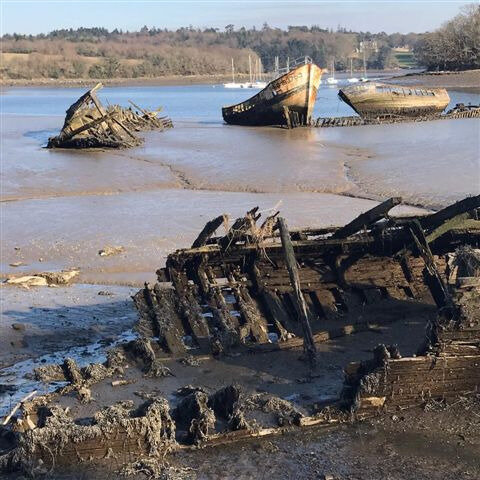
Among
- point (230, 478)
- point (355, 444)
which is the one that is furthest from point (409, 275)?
point (230, 478)

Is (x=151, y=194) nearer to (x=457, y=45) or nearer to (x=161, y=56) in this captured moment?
(x=457, y=45)

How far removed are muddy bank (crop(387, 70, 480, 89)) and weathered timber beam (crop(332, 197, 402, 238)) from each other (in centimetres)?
5757

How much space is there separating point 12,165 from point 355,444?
1982 centimetres

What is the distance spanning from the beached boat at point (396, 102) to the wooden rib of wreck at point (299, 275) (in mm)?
30149

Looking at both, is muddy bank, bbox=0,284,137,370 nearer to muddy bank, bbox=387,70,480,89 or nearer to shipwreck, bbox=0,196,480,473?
shipwreck, bbox=0,196,480,473

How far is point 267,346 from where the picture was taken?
729 cm

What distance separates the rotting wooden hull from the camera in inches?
1359

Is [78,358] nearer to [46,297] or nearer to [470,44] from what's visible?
[46,297]

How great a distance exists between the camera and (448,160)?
21.1 meters

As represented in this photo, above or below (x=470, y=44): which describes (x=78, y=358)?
below

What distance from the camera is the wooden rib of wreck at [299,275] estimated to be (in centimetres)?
779

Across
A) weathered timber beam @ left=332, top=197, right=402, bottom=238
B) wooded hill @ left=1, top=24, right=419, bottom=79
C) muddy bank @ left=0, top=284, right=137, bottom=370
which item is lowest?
muddy bank @ left=0, top=284, right=137, bottom=370

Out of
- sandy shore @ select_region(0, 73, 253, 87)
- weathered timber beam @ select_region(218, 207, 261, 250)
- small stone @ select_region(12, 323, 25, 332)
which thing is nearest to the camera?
weathered timber beam @ select_region(218, 207, 261, 250)

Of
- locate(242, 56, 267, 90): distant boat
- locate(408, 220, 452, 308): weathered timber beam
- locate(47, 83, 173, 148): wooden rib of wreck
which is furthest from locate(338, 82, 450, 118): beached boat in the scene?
locate(242, 56, 267, 90): distant boat
